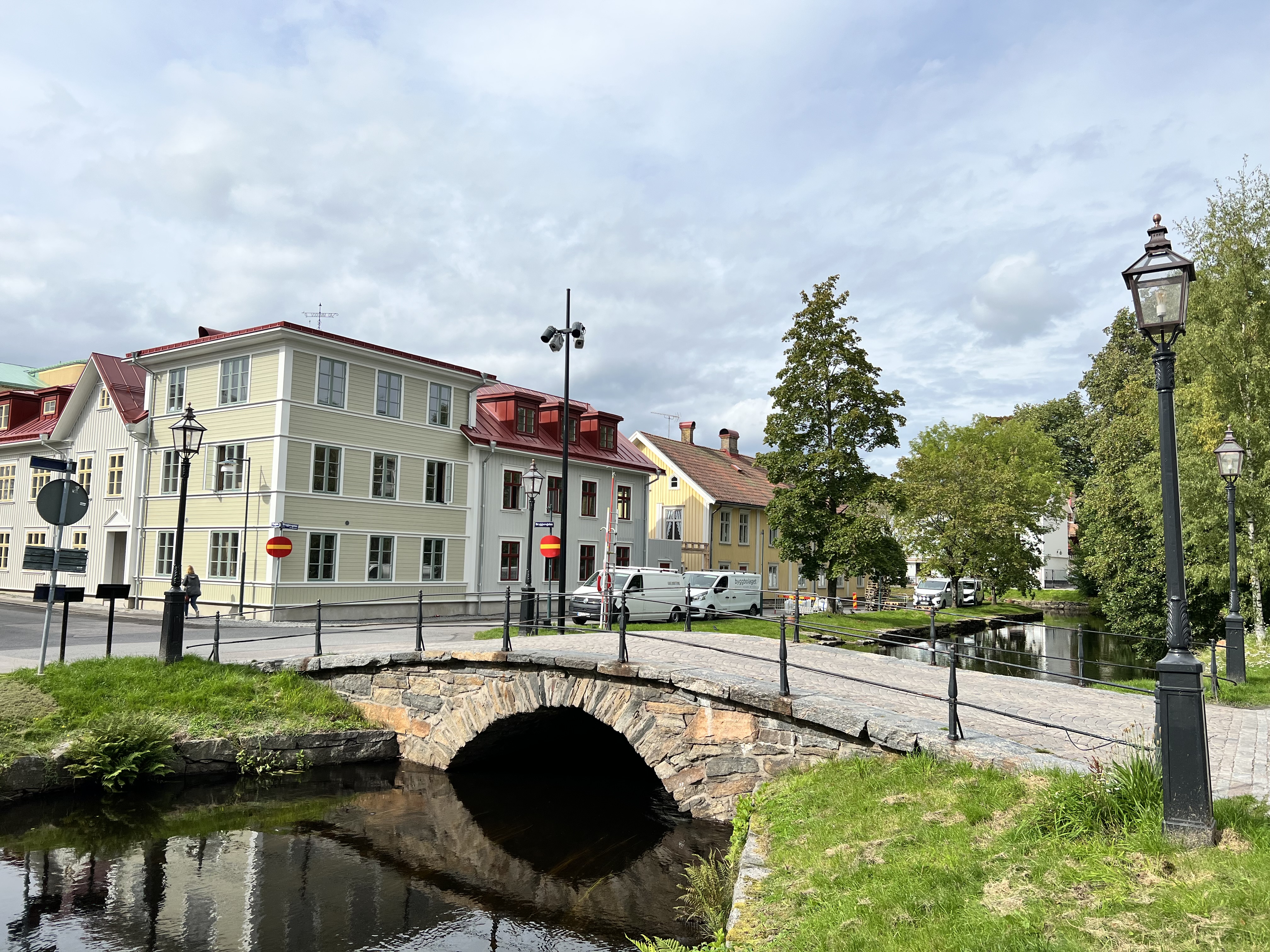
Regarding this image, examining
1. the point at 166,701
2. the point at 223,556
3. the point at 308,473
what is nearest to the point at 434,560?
the point at 308,473

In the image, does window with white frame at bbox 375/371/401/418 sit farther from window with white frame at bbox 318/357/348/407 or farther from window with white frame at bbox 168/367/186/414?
window with white frame at bbox 168/367/186/414

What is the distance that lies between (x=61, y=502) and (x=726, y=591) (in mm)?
21147

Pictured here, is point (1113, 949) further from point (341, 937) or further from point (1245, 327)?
point (1245, 327)

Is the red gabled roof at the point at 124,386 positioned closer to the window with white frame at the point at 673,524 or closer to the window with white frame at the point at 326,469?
the window with white frame at the point at 326,469

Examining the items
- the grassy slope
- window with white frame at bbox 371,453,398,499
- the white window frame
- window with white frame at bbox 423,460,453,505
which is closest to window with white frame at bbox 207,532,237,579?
the white window frame

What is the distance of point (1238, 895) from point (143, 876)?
9565 mm

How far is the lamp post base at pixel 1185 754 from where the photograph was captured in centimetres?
519

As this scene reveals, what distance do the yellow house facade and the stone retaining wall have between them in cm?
2841

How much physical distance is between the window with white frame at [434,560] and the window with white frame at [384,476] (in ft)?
7.65

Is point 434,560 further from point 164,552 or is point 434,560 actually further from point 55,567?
point 55,567

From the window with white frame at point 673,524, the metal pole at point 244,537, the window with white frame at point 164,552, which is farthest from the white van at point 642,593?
the window with white frame at point 673,524

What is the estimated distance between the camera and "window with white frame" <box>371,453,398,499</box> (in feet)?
97.7

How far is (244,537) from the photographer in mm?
26984

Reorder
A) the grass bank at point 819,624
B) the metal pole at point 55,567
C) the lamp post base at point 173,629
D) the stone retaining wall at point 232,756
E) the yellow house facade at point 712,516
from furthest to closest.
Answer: the yellow house facade at point 712,516
the grass bank at point 819,624
the lamp post base at point 173,629
the metal pole at point 55,567
the stone retaining wall at point 232,756
